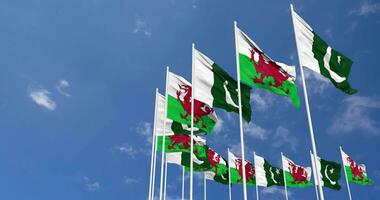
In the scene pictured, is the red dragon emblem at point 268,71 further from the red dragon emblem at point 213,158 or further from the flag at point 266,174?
the flag at point 266,174

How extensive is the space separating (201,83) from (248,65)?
97.2 inches

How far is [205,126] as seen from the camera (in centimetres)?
2084

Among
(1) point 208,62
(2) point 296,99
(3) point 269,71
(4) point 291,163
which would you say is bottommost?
(2) point 296,99

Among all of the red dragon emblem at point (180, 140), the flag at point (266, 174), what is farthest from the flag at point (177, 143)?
the flag at point (266, 174)

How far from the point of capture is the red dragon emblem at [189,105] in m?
21.1

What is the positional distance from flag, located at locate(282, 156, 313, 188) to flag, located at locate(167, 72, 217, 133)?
19143 mm

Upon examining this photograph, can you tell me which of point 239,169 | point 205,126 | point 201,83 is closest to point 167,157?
point 239,169

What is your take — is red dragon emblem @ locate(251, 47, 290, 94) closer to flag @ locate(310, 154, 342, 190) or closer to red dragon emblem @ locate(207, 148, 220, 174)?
red dragon emblem @ locate(207, 148, 220, 174)

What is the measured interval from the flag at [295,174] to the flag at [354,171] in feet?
12.3

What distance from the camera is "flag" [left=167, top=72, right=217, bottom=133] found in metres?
21.0

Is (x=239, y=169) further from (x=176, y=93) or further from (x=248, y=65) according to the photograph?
(x=248, y=65)

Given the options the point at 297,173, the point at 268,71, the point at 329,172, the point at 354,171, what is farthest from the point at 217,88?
the point at 354,171

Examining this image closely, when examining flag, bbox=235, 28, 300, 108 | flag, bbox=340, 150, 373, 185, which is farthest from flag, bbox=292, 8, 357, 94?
flag, bbox=340, 150, 373, 185

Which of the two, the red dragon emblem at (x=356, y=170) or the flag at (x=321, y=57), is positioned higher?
the red dragon emblem at (x=356, y=170)
